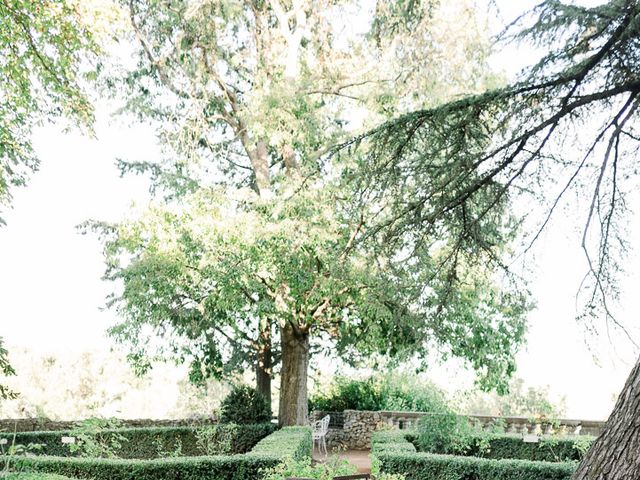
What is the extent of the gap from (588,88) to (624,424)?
298 centimetres

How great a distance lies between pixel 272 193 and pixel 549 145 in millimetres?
7040

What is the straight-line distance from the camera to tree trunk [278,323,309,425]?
1259cm

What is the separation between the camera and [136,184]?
1474cm

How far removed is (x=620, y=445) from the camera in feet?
10.2

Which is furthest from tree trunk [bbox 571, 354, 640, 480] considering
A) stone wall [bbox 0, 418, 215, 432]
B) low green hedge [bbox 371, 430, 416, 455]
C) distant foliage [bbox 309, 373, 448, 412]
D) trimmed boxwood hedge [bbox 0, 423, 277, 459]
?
distant foliage [bbox 309, 373, 448, 412]

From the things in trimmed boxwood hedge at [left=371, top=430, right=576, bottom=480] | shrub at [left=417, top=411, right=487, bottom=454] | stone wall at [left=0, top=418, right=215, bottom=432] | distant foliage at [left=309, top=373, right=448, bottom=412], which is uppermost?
distant foliage at [left=309, top=373, right=448, bottom=412]

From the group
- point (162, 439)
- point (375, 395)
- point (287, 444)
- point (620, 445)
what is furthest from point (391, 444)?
point (375, 395)

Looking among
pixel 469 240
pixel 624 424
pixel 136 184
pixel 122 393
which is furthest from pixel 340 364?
pixel 122 393

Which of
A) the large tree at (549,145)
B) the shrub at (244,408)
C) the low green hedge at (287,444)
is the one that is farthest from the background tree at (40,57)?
the shrub at (244,408)

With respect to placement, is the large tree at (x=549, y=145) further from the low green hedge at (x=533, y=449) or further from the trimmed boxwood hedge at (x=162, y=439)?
the trimmed boxwood hedge at (x=162, y=439)

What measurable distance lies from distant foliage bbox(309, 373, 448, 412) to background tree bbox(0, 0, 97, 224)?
28.9 ft

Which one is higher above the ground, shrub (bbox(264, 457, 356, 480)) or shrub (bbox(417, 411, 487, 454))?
shrub (bbox(417, 411, 487, 454))

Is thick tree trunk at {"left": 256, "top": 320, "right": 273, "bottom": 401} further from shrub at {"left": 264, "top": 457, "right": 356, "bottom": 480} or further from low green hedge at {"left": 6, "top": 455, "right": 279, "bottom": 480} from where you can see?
shrub at {"left": 264, "top": 457, "right": 356, "bottom": 480}

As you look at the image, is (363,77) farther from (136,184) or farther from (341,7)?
(136,184)
